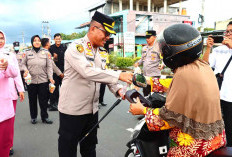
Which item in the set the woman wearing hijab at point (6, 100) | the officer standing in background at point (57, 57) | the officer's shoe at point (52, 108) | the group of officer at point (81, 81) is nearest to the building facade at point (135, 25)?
the officer standing in background at point (57, 57)

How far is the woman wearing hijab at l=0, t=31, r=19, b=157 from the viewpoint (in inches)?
93.5

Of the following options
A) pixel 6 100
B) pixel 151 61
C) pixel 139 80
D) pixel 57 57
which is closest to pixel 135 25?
pixel 57 57

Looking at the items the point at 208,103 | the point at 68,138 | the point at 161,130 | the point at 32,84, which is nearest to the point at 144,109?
the point at 161,130

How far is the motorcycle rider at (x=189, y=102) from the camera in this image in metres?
1.23

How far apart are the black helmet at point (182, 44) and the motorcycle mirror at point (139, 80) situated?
1.32ft

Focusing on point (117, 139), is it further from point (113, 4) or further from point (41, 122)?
point (113, 4)

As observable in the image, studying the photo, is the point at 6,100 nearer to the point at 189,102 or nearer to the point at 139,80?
the point at 139,80

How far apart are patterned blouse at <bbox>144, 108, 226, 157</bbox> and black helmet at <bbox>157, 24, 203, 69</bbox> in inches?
17.5

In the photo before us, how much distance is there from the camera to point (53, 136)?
381cm

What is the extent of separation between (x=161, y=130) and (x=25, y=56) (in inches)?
158

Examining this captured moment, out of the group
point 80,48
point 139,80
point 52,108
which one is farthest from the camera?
point 52,108

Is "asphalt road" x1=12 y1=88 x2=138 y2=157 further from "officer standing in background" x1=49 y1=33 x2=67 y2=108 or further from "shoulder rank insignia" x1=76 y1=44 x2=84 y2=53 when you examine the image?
"shoulder rank insignia" x1=76 y1=44 x2=84 y2=53

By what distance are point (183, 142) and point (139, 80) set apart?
665mm

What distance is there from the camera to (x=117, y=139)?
142 inches
